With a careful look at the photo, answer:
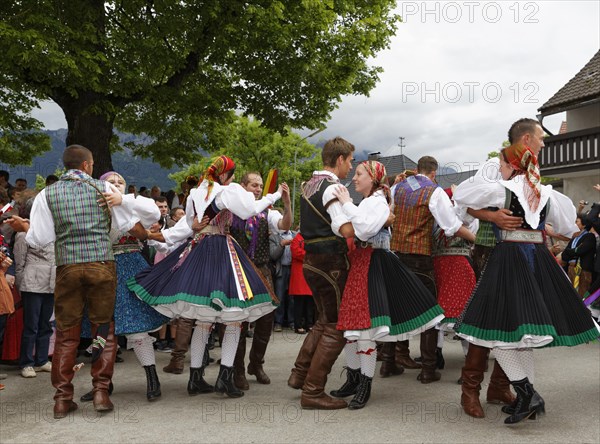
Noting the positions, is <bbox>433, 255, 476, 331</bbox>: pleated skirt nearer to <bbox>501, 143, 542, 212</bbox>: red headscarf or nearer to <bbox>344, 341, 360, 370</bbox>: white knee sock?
<bbox>344, 341, 360, 370</bbox>: white knee sock

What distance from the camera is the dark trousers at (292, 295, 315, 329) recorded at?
10766 millimetres

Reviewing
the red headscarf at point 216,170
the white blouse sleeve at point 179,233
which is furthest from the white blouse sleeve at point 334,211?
the white blouse sleeve at point 179,233

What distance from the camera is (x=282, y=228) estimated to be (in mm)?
6441

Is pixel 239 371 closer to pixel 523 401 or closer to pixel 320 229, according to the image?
pixel 320 229

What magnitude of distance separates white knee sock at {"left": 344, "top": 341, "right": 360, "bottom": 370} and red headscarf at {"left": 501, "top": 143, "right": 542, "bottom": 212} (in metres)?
1.90

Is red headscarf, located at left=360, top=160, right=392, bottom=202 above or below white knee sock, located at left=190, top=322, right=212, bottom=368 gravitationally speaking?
above

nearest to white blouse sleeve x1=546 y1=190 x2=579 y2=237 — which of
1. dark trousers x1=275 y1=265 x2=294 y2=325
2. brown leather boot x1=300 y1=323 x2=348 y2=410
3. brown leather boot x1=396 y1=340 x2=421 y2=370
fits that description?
brown leather boot x1=300 y1=323 x2=348 y2=410

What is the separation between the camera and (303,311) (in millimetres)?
10891

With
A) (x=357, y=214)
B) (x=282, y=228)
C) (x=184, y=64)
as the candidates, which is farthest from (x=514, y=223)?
(x=184, y=64)

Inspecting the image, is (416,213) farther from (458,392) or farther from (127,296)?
(127,296)

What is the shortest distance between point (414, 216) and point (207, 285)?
228cm

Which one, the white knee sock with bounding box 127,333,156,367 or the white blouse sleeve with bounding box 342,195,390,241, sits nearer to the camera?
the white blouse sleeve with bounding box 342,195,390,241

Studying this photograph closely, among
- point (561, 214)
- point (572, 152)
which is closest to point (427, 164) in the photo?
point (561, 214)

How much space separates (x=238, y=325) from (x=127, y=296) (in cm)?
99
